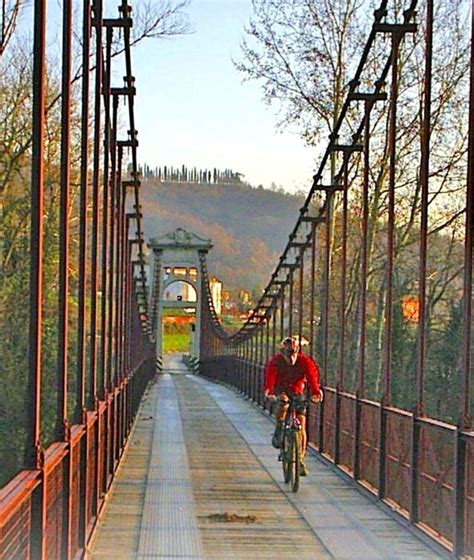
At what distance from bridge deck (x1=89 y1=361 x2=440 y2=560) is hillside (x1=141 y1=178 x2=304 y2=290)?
35.0m

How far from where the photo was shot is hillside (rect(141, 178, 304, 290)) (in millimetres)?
57375

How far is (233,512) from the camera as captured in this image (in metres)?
9.90

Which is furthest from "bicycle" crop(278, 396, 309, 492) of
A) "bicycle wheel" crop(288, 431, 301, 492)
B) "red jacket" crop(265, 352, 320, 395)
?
"red jacket" crop(265, 352, 320, 395)

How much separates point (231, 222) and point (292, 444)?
5762 centimetres

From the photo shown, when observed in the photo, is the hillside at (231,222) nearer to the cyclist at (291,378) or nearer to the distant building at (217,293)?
the distant building at (217,293)

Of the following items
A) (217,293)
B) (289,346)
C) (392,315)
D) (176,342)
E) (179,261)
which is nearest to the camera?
(289,346)

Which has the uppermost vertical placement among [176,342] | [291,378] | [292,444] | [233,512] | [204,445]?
[291,378]

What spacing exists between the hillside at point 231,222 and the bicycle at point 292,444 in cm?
3736

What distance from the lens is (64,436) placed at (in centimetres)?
680

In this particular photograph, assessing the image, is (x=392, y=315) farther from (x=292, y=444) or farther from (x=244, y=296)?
(x=244, y=296)

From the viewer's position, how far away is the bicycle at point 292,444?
1120 cm

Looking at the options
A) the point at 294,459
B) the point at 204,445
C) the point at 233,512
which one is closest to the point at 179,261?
the point at 204,445

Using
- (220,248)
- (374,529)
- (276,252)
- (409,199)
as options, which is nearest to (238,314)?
(276,252)

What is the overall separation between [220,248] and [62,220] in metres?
70.3
